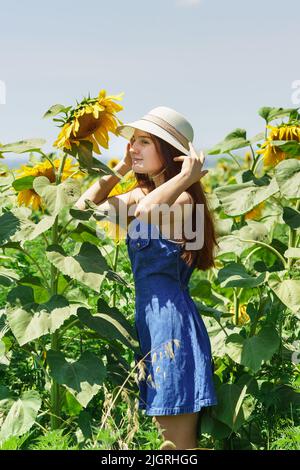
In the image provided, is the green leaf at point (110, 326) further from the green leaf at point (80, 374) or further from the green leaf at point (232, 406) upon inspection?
the green leaf at point (232, 406)

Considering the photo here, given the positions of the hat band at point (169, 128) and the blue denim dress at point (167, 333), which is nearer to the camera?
the blue denim dress at point (167, 333)

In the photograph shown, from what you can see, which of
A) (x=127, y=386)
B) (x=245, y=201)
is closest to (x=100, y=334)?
(x=127, y=386)

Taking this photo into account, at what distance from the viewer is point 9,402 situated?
2869 millimetres

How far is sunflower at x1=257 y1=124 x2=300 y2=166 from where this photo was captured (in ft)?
10.4

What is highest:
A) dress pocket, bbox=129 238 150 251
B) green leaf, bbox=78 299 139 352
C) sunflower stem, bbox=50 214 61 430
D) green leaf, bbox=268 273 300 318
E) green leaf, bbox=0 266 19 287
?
dress pocket, bbox=129 238 150 251

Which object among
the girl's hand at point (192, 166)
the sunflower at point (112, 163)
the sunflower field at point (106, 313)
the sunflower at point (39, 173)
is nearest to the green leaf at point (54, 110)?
the sunflower field at point (106, 313)

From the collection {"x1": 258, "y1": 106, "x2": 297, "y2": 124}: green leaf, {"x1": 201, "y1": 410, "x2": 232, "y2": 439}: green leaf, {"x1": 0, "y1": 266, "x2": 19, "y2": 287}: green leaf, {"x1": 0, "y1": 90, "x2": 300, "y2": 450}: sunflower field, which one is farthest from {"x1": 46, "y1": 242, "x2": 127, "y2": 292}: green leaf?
{"x1": 258, "y1": 106, "x2": 297, "y2": 124}: green leaf

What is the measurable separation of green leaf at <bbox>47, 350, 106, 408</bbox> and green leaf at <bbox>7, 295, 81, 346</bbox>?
0.13 m

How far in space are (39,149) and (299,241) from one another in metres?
1.00

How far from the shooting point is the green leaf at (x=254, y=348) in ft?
9.37

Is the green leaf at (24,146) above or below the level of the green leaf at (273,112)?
above

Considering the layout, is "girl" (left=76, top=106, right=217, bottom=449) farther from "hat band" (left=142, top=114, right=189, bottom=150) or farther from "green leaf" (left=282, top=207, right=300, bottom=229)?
"green leaf" (left=282, top=207, right=300, bottom=229)
